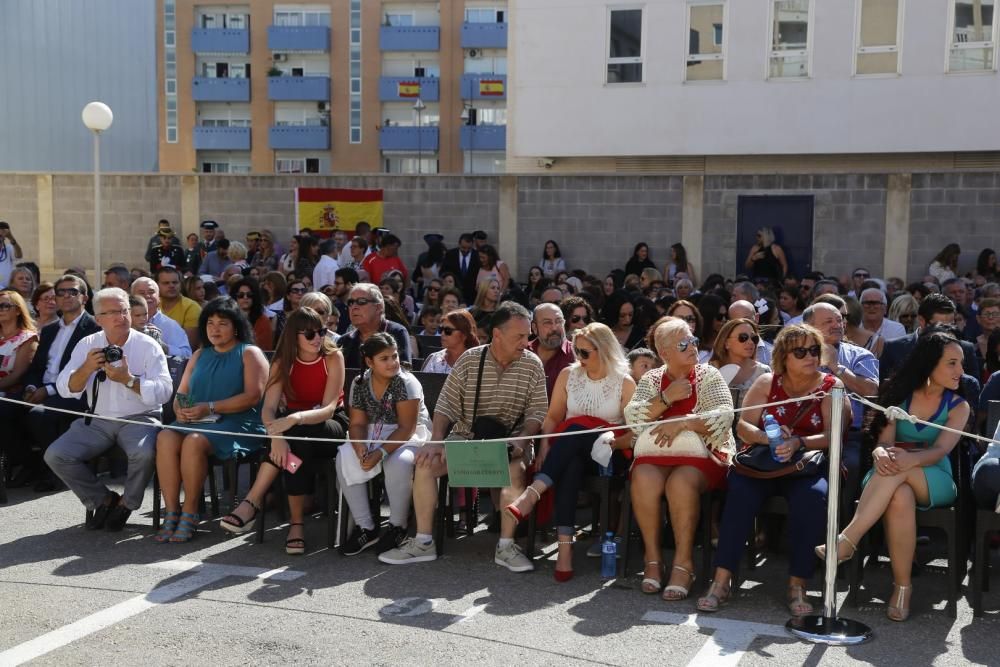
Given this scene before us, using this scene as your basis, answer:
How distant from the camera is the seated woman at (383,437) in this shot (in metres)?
6.73

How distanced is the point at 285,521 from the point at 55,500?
1.84 meters

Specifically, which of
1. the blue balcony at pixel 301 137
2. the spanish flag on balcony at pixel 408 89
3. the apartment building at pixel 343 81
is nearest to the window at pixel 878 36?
the apartment building at pixel 343 81

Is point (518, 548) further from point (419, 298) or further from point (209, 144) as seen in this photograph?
point (209, 144)

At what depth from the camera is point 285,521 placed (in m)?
7.44

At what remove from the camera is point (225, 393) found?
7.27m

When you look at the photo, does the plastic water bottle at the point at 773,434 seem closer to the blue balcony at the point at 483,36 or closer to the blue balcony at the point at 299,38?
the blue balcony at the point at 483,36

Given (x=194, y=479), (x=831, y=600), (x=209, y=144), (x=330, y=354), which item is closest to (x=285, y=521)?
(x=194, y=479)

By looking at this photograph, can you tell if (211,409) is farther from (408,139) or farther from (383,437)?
(408,139)

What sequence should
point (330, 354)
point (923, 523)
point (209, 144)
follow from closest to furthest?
point (923, 523)
point (330, 354)
point (209, 144)

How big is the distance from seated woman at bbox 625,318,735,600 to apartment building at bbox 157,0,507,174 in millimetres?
44062

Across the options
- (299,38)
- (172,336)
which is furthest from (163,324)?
(299,38)

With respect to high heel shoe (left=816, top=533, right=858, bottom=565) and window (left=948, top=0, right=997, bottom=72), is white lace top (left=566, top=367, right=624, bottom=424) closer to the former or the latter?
high heel shoe (left=816, top=533, right=858, bottom=565)

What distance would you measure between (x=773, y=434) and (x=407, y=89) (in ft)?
153

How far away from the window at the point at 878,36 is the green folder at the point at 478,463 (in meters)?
16.1
